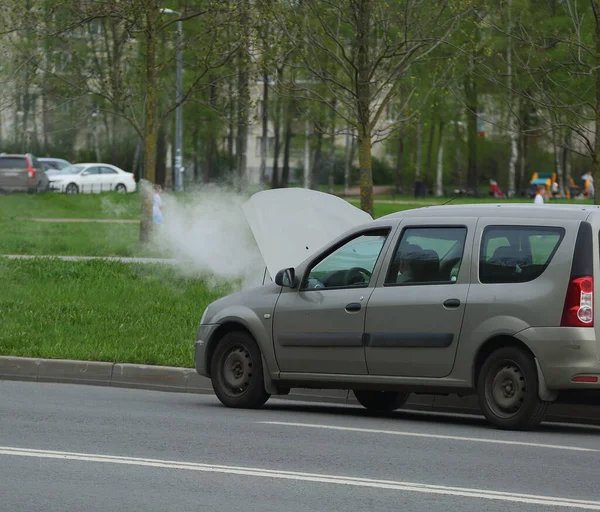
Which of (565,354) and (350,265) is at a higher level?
(350,265)

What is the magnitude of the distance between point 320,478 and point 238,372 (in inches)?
165

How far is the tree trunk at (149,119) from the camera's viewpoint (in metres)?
23.9

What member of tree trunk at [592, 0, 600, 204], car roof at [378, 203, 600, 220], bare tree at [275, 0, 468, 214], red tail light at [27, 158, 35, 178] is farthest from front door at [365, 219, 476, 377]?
red tail light at [27, 158, 35, 178]

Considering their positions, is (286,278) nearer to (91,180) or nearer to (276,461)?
→ (276,461)

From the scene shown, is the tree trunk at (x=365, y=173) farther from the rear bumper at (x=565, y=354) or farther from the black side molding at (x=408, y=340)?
the rear bumper at (x=565, y=354)

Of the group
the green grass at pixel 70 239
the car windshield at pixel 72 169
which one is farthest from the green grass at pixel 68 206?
the car windshield at pixel 72 169

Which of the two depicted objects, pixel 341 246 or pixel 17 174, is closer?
pixel 341 246

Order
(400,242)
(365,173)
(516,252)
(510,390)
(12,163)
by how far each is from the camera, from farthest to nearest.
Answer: (12,163) < (365,173) < (400,242) < (516,252) < (510,390)

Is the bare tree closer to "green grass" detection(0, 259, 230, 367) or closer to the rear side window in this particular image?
"green grass" detection(0, 259, 230, 367)

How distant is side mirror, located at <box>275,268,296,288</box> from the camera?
11.3 meters

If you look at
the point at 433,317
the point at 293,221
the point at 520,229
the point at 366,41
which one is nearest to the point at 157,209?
the point at 366,41

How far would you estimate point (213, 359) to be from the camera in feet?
38.8

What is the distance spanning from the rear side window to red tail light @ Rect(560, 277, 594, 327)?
0.31m

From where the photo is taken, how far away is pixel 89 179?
6047 centimetres
